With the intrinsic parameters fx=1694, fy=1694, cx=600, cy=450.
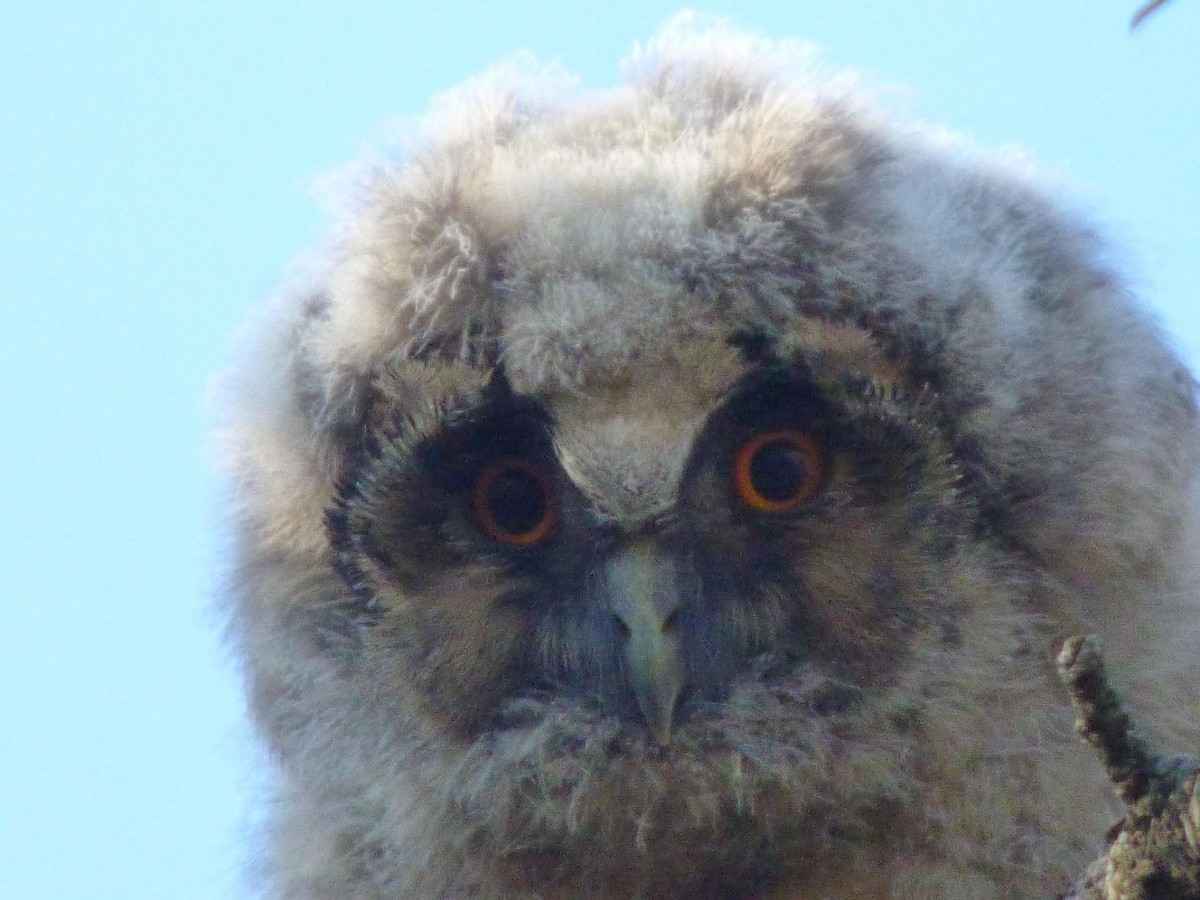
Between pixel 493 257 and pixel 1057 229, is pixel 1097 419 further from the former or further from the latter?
pixel 493 257

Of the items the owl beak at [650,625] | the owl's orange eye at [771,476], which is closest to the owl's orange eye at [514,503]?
the owl beak at [650,625]

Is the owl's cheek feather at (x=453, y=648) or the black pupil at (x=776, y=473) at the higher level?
the black pupil at (x=776, y=473)

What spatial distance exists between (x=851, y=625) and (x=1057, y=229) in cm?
85

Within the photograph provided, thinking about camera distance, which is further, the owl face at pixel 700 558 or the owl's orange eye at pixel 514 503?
the owl's orange eye at pixel 514 503

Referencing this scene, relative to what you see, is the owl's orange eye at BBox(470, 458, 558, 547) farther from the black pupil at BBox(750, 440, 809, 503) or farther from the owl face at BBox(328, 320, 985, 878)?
the black pupil at BBox(750, 440, 809, 503)

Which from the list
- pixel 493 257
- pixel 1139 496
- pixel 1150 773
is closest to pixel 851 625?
pixel 1139 496

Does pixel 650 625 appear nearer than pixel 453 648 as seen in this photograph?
Yes

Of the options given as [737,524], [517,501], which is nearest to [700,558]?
[737,524]

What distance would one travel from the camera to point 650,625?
100 inches

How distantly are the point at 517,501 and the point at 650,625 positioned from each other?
0.35 meters

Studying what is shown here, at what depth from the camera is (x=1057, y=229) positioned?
9.83 ft

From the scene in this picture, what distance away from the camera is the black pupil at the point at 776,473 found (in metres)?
2.68

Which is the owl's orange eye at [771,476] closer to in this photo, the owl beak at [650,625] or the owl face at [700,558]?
the owl face at [700,558]

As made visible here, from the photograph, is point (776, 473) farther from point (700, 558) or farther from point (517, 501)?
point (517, 501)
